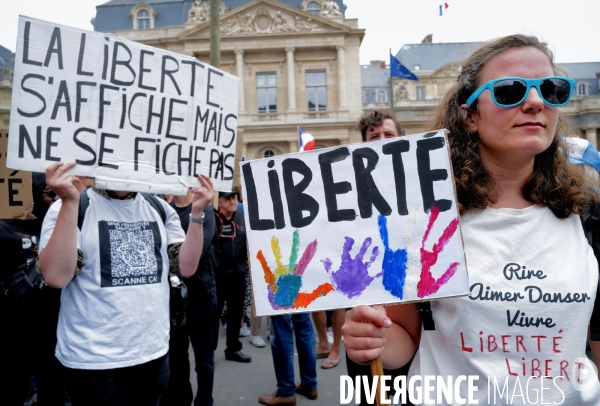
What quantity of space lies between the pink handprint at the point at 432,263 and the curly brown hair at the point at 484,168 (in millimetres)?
93

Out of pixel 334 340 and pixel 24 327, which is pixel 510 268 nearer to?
pixel 24 327

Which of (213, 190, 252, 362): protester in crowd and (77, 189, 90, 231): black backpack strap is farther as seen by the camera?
(213, 190, 252, 362): protester in crowd

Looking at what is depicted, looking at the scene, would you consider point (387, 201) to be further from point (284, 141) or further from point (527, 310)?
point (284, 141)

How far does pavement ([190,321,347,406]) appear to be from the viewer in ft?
12.3

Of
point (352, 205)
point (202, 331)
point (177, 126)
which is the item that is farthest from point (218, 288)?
point (352, 205)

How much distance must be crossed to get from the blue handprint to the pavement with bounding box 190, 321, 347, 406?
272 centimetres

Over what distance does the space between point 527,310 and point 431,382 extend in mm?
309

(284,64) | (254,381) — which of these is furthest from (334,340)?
(284,64)

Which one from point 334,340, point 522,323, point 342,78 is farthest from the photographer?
point 342,78

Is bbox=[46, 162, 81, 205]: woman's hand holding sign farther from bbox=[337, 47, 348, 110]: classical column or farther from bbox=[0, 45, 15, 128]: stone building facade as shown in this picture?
bbox=[337, 47, 348, 110]: classical column

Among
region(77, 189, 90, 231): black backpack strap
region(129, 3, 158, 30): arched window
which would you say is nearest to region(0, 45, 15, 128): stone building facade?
region(77, 189, 90, 231): black backpack strap

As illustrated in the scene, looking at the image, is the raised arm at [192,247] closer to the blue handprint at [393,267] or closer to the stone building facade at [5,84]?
the blue handprint at [393,267]

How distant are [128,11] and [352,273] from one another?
1283 inches

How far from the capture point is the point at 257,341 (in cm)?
541
